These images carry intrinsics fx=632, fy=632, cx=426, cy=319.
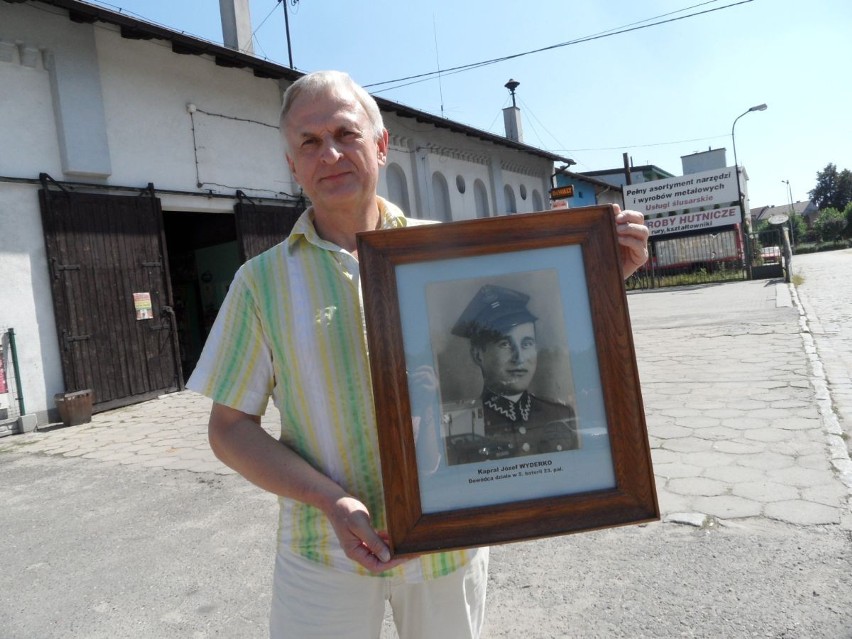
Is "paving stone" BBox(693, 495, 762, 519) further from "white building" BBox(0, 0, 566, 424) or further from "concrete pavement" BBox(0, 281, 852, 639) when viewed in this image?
"white building" BBox(0, 0, 566, 424)

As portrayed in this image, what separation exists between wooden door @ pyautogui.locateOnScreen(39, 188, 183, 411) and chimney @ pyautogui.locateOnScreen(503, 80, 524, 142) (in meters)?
17.2

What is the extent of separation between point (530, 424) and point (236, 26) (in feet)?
45.4

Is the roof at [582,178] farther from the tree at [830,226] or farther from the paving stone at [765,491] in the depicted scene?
the tree at [830,226]

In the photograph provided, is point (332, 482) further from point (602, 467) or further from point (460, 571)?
point (602, 467)

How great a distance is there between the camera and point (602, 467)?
121 cm

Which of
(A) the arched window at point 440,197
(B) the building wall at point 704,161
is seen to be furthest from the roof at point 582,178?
(B) the building wall at point 704,161

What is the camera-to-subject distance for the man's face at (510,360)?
122 cm

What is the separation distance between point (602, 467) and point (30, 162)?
370 inches

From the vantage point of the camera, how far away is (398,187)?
16.2 metres

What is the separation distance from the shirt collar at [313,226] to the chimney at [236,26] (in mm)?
12825

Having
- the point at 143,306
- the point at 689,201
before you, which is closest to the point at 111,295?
the point at 143,306

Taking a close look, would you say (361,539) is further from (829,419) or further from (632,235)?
(829,419)

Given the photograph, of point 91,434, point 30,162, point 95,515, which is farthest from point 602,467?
point 30,162

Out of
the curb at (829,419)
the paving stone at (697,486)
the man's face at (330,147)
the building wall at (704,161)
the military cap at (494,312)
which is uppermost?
the building wall at (704,161)
